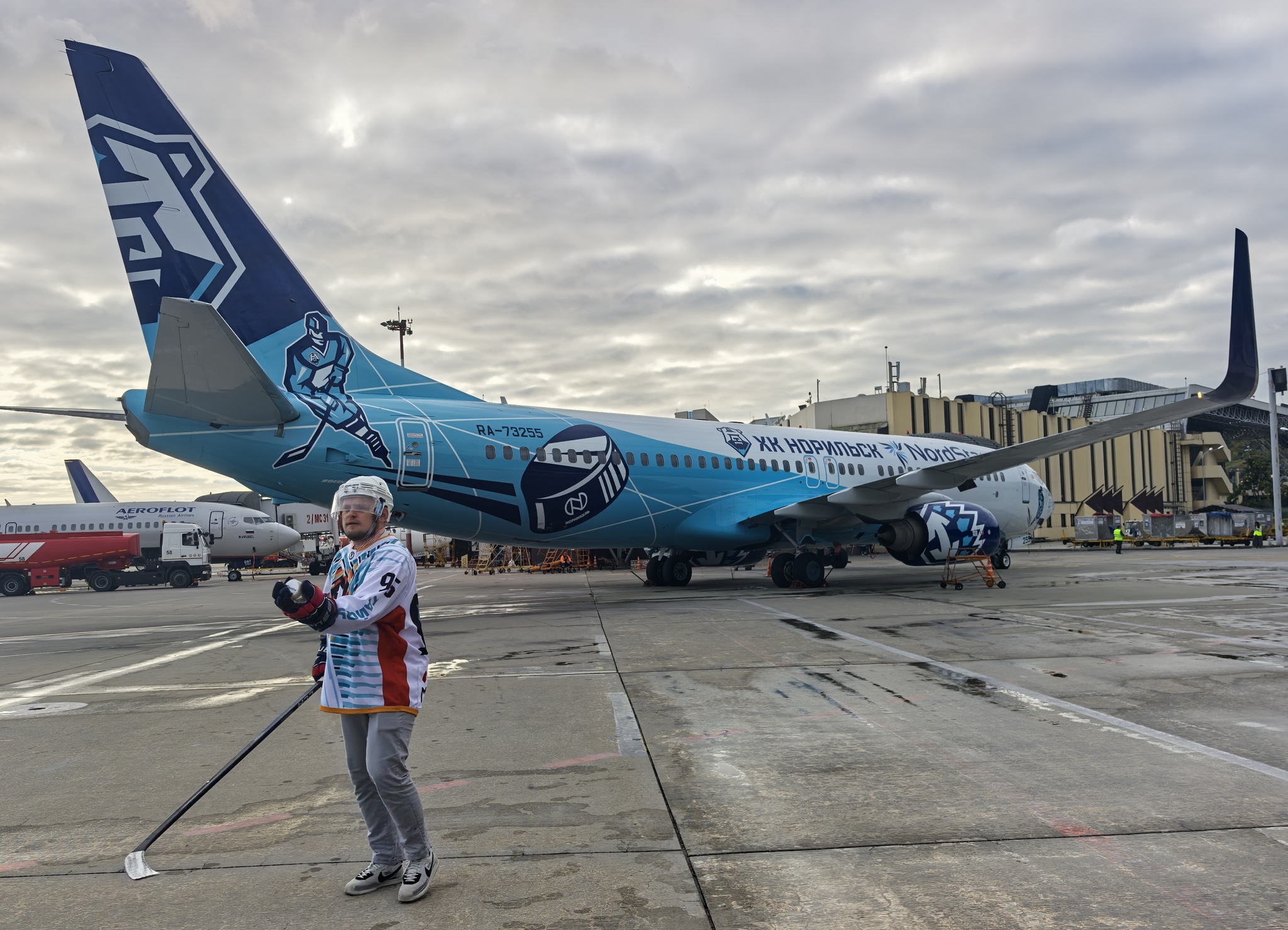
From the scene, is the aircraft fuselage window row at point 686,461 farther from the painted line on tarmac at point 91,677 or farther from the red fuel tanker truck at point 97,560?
the red fuel tanker truck at point 97,560

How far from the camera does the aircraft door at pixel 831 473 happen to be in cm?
2244

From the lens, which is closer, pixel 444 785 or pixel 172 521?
pixel 444 785

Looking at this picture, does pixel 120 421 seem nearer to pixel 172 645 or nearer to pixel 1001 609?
pixel 172 645

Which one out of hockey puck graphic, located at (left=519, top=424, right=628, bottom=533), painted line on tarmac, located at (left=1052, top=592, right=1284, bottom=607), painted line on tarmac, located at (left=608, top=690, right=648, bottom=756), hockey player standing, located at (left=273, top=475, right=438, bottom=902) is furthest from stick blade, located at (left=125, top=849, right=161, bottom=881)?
painted line on tarmac, located at (left=1052, top=592, right=1284, bottom=607)

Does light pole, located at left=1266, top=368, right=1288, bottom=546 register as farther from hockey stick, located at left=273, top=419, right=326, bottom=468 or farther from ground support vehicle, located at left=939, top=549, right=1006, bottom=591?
hockey stick, located at left=273, top=419, right=326, bottom=468

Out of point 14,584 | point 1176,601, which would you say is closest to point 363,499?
point 1176,601

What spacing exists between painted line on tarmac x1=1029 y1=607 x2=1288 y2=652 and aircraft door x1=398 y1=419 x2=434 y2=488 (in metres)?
10.7

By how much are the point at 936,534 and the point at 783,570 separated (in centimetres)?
359

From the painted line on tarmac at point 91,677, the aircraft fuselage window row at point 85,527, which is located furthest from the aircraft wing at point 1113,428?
the aircraft fuselage window row at point 85,527

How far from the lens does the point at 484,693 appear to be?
7879 millimetres

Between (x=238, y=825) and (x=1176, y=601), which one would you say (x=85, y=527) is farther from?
(x=1176, y=601)

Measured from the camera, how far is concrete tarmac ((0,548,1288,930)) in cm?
338

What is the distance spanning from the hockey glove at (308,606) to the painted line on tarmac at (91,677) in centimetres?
575

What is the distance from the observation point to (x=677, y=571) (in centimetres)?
2338
